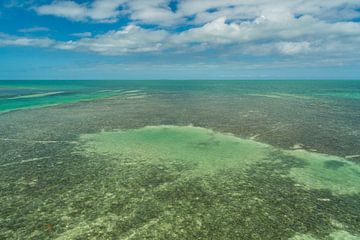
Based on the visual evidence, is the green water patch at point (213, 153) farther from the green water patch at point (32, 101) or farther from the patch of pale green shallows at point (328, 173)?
the green water patch at point (32, 101)

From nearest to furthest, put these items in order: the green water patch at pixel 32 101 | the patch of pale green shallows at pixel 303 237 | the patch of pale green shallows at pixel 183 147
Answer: the patch of pale green shallows at pixel 303 237
the patch of pale green shallows at pixel 183 147
the green water patch at pixel 32 101

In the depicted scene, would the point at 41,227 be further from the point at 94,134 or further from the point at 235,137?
the point at 235,137

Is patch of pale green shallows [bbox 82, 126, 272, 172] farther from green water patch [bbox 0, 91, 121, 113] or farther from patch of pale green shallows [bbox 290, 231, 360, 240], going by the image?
green water patch [bbox 0, 91, 121, 113]

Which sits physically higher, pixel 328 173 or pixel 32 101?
pixel 32 101

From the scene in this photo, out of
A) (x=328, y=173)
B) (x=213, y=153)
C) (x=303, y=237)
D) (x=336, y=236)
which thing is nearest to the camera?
(x=303, y=237)

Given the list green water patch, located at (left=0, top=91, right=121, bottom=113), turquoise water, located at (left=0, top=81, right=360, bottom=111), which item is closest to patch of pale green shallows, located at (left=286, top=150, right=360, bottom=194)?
green water patch, located at (left=0, top=91, right=121, bottom=113)

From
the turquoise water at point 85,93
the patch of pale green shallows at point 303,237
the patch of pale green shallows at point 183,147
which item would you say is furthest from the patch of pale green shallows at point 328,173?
the turquoise water at point 85,93

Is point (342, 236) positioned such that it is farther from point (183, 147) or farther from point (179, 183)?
point (183, 147)

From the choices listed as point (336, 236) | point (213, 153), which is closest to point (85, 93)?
point (213, 153)
